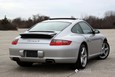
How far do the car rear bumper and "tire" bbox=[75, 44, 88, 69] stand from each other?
0.26 meters

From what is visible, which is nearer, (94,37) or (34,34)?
(34,34)

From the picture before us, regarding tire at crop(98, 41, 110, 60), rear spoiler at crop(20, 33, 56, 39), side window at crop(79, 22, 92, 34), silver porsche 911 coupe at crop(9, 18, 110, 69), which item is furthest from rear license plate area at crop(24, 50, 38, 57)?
tire at crop(98, 41, 110, 60)

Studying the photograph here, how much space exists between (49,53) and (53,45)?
224 millimetres

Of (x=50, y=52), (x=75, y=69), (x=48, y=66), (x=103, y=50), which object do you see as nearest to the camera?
(x=50, y=52)

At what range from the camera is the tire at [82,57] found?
27.2 feet

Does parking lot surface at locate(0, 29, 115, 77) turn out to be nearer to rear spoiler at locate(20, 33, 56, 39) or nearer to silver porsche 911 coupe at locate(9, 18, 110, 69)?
silver porsche 911 coupe at locate(9, 18, 110, 69)

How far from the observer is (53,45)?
7.72 meters

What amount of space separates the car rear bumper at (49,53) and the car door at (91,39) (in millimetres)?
1168

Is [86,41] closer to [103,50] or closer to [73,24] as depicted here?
[73,24]

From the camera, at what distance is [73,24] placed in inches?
348

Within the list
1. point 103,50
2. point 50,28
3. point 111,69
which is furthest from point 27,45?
point 103,50

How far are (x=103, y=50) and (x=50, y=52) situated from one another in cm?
349

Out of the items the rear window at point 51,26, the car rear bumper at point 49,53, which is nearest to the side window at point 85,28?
the rear window at point 51,26

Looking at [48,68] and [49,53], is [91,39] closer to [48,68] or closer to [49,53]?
[48,68]
